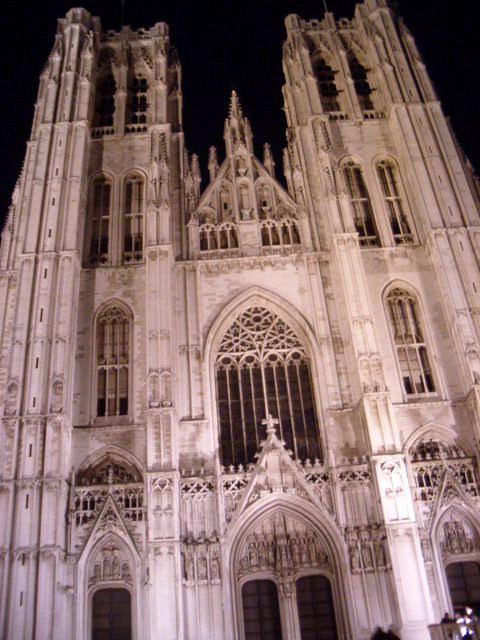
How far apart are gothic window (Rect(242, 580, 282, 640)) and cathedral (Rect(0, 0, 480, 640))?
55 mm

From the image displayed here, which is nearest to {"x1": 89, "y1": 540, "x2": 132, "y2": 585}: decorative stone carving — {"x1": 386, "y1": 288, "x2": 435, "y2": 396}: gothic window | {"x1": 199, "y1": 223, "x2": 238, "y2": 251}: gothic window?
{"x1": 386, "y1": 288, "x2": 435, "y2": 396}: gothic window

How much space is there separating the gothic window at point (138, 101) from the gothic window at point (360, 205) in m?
9.84

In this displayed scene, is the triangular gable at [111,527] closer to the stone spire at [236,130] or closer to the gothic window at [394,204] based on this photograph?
the gothic window at [394,204]

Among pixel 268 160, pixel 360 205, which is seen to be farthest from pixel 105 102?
pixel 360 205

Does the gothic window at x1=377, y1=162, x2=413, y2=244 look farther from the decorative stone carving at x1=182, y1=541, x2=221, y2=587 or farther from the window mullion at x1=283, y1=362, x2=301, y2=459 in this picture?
the decorative stone carving at x1=182, y1=541, x2=221, y2=587

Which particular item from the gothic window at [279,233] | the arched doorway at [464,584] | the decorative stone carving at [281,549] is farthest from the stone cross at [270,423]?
the gothic window at [279,233]

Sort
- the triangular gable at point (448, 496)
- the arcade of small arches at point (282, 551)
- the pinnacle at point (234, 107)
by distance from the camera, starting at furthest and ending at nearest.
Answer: the pinnacle at point (234, 107) < the triangular gable at point (448, 496) < the arcade of small arches at point (282, 551)

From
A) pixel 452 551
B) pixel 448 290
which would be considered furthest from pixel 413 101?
pixel 452 551

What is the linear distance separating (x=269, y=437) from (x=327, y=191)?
10.0m

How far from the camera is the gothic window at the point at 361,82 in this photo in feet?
102

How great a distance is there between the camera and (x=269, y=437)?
817 inches

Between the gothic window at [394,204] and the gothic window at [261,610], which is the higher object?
the gothic window at [394,204]

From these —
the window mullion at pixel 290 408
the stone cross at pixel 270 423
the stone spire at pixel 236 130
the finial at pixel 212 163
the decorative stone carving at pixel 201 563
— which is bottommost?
the decorative stone carving at pixel 201 563

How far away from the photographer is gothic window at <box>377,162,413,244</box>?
86.5ft
